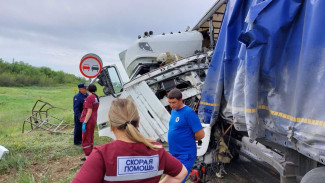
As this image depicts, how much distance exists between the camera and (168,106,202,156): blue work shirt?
3059 millimetres

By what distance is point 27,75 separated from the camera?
44094 mm

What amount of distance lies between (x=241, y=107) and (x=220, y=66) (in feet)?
2.63

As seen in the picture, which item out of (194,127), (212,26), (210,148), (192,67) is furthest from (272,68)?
(212,26)

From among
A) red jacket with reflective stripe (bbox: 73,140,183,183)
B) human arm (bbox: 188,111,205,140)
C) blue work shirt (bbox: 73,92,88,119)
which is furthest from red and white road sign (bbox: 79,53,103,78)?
red jacket with reflective stripe (bbox: 73,140,183,183)

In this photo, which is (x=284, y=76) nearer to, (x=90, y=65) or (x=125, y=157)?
(x=125, y=157)

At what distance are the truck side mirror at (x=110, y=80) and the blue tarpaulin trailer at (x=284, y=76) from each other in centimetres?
323

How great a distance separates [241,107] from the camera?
2.48 metres

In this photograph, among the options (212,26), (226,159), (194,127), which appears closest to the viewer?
(194,127)

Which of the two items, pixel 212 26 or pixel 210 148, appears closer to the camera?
pixel 210 148

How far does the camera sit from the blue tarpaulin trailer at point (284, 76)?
1793 mm

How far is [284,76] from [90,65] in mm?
4550

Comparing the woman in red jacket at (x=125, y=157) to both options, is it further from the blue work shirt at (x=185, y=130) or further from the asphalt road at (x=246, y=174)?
the asphalt road at (x=246, y=174)

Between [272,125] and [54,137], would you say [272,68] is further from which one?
[54,137]

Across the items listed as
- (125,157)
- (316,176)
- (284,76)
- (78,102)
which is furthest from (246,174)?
(78,102)
